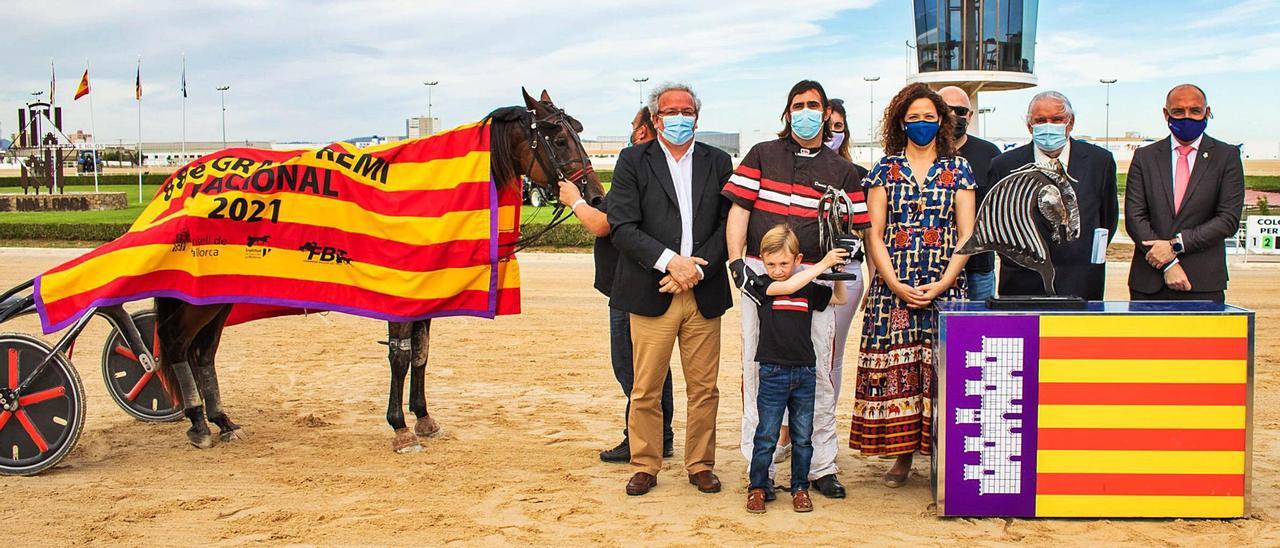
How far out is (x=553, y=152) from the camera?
5910mm

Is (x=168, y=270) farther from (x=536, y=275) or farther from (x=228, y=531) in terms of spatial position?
(x=536, y=275)

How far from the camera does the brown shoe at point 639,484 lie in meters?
5.16

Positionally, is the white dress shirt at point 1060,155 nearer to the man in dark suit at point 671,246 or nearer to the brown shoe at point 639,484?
the man in dark suit at point 671,246

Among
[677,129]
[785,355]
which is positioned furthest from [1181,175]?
[677,129]

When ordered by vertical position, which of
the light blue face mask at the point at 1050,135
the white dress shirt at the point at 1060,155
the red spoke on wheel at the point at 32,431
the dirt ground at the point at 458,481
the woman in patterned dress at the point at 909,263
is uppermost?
the light blue face mask at the point at 1050,135

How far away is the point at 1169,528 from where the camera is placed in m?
4.59

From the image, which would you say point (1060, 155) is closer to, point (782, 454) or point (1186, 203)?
point (1186, 203)

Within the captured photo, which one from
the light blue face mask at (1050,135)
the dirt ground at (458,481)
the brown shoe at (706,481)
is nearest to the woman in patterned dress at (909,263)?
the dirt ground at (458,481)

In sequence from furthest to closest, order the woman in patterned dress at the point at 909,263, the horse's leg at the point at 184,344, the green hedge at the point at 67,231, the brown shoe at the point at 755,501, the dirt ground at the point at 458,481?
the green hedge at the point at 67,231, the horse's leg at the point at 184,344, the woman in patterned dress at the point at 909,263, the brown shoe at the point at 755,501, the dirt ground at the point at 458,481

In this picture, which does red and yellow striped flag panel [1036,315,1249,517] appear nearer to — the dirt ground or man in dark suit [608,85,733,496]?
the dirt ground

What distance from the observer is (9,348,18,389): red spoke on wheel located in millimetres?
5609

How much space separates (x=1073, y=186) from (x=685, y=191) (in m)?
1.90

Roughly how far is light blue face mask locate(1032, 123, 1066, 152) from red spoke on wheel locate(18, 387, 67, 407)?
518 centimetres

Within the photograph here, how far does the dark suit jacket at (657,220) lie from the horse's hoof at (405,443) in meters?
1.76
